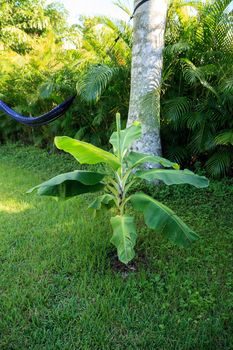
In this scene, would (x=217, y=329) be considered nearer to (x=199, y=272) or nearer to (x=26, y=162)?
(x=199, y=272)

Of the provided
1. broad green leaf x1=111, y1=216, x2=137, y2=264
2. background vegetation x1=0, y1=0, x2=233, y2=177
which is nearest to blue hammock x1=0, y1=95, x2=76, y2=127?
background vegetation x1=0, y1=0, x2=233, y2=177

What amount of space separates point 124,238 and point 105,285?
0.33m

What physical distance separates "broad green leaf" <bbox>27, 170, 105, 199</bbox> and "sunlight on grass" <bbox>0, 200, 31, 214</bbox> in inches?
50.1

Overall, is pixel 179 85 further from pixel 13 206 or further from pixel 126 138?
pixel 13 206

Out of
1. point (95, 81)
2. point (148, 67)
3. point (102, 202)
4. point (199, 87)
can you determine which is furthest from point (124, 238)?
point (199, 87)

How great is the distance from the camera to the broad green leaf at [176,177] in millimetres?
1930

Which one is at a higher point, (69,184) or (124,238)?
(69,184)

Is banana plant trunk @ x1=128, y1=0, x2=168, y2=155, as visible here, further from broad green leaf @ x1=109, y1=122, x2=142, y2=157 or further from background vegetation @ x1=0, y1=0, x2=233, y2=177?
broad green leaf @ x1=109, y1=122, x2=142, y2=157

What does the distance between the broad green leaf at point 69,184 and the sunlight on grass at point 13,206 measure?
127 centimetres

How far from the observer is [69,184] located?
76.8 inches

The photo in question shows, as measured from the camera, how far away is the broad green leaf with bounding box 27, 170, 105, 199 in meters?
1.86

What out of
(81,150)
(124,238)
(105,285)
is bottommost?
(105,285)

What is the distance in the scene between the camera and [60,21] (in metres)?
14.0

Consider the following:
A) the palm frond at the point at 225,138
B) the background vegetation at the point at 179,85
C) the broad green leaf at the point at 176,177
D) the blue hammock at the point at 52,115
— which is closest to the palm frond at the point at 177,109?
the background vegetation at the point at 179,85
